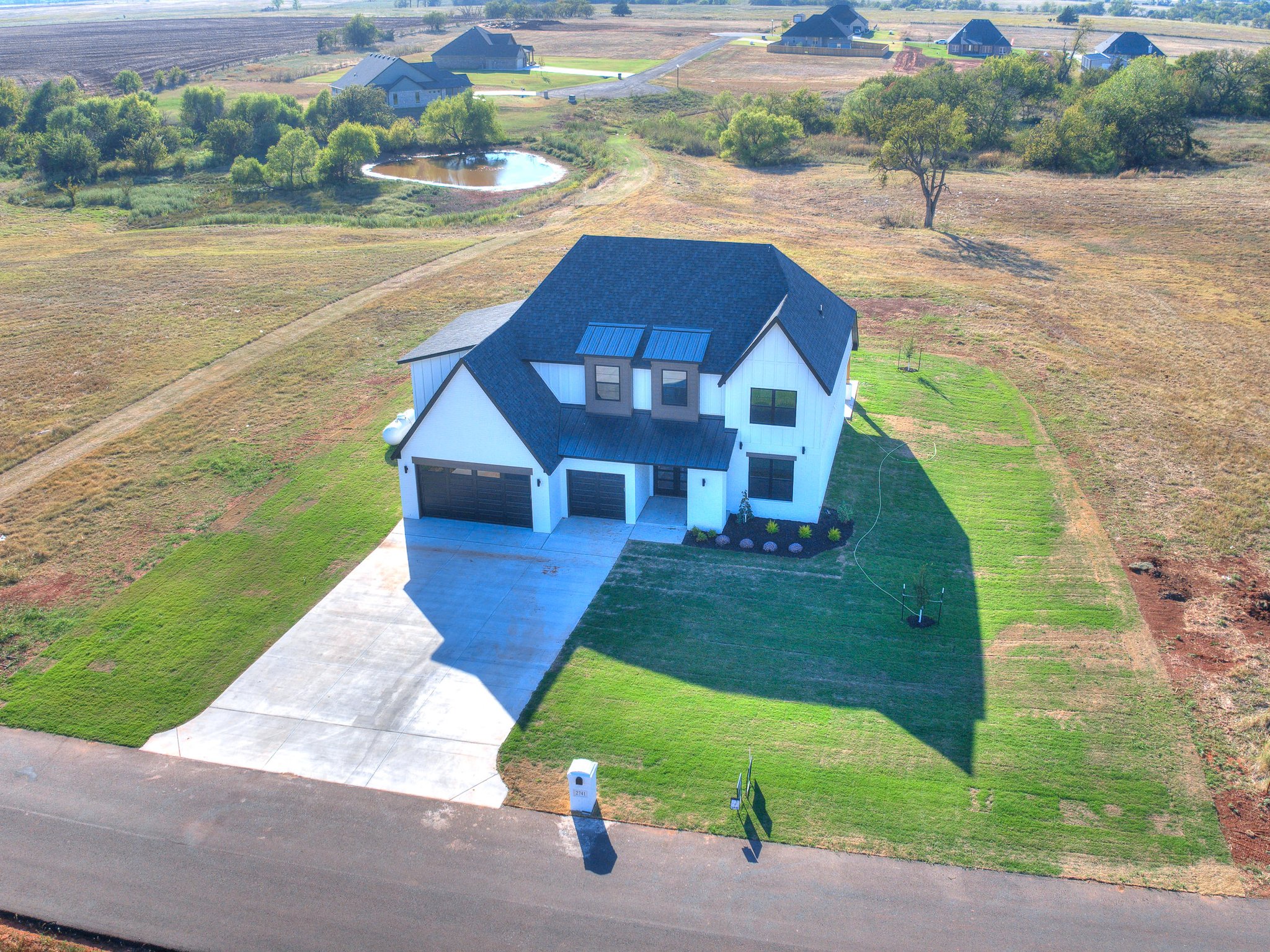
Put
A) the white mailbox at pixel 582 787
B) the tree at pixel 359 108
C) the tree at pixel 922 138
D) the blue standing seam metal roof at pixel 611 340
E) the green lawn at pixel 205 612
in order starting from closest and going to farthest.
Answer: the white mailbox at pixel 582 787, the green lawn at pixel 205 612, the blue standing seam metal roof at pixel 611 340, the tree at pixel 922 138, the tree at pixel 359 108

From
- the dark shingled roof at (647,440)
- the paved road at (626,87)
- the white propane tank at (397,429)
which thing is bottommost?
the white propane tank at (397,429)

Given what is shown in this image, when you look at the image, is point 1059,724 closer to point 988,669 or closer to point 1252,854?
point 988,669

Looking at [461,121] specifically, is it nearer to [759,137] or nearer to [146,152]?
[146,152]

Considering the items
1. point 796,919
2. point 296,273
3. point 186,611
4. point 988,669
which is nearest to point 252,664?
point 186,611

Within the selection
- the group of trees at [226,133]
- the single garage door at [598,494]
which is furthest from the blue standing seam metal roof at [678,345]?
the group of trees at [226,133]

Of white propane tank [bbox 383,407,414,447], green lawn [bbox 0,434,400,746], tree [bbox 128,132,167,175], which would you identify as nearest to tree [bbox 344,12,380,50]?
tree [bbox 128,132,167,175]

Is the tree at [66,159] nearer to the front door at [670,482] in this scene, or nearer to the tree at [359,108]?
the tree at [359,108]
